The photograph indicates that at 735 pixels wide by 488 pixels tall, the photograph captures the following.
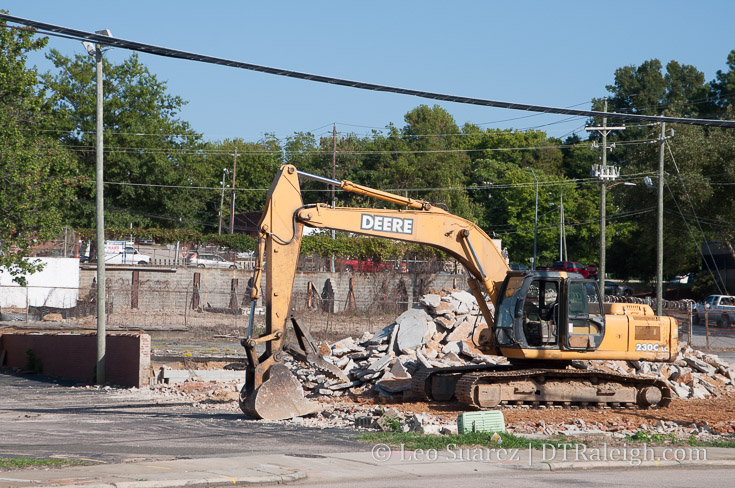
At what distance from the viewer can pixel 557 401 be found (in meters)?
17.2

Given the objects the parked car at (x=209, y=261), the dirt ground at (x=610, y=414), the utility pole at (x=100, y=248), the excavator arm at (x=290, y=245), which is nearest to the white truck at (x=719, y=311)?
the dirt ground at (x=610, y=414)

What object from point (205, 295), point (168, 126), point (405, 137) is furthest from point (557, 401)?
point (405, 137)

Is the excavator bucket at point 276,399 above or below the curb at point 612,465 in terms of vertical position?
A: above

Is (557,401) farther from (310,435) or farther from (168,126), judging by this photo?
(168,126)

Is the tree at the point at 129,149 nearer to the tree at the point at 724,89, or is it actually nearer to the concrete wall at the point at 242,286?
the concrete wall at the point at 242,286

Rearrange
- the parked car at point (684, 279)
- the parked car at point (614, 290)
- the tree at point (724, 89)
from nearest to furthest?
the parked car at point (614, 290)
the parked car at point (684, 279)
the tree at point (724, 89)

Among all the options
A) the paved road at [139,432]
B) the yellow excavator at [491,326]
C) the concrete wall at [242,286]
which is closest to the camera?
the paved road at [139,432]

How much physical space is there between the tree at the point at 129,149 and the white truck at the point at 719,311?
41.4 m

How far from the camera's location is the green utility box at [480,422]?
13164 mm

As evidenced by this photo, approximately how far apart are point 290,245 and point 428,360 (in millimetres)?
7249

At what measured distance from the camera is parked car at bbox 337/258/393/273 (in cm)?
5313

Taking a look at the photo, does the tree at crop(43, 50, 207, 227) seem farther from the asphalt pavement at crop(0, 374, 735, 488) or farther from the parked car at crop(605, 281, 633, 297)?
the asphalt pavement at crop(0, 374, 735, 488)

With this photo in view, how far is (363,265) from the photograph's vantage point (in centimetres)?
5603

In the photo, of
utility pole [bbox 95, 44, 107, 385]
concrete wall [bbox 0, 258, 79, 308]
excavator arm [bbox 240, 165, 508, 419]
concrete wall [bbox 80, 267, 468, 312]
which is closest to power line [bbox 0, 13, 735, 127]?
excavator arm [bbox 240, 165, 508, 419]
